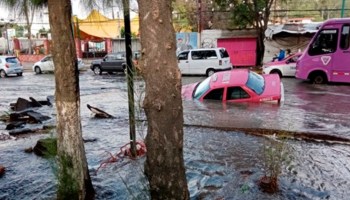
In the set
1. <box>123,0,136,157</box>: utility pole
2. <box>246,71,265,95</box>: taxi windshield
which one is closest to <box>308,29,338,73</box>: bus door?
<box>246,71,265,95</box>: taxi windshield

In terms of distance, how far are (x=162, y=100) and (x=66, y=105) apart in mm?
1778

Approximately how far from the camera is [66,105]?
4.15m

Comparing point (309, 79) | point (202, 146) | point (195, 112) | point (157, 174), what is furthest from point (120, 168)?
point (309, 79)

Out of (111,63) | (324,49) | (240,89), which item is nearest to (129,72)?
(240,89)

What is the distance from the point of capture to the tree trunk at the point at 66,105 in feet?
13.2

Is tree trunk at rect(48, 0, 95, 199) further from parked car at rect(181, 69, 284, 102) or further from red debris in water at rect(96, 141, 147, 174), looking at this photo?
parked car at rect(181, 69, 284, 102)

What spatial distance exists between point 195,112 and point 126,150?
4223mm

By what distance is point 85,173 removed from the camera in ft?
14.6

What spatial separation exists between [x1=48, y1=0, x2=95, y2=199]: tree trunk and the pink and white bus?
14.1 metres

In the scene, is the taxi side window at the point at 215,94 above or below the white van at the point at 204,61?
below

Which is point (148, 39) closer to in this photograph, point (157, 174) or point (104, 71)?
point (157, 174)

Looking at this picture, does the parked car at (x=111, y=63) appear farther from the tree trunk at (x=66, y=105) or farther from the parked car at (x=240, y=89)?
the tree trunk at (x=66, y=105)

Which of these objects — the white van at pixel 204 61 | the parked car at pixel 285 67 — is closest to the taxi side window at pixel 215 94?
the parked car at pixel 285 67

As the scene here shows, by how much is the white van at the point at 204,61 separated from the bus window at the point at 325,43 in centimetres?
604
